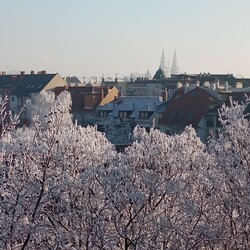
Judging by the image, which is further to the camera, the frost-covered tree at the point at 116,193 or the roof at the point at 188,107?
the roof at the point at 188,107

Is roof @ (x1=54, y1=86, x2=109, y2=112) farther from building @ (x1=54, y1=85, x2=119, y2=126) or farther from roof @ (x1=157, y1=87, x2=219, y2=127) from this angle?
roof @ (x1=157, y1=87, x2=219, y2=127)

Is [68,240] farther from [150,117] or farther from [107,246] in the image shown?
[150,117]

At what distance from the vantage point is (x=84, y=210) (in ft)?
46.8

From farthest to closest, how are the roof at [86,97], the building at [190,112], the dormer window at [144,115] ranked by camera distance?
the roof at [86,97]
the dormer window at [144,115]
the building at [190,112]

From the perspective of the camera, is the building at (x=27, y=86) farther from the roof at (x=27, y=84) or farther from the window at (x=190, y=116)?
the window at (x=190, y=116)

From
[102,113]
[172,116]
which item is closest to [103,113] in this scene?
[102,113]

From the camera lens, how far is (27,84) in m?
77.1

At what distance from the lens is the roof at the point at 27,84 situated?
245 feet

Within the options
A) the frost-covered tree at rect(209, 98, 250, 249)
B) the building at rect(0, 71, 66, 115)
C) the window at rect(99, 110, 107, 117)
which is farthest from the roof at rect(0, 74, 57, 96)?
the frost-covered tree at rect(209, 98, 250, 249)

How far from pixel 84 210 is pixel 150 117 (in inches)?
1726

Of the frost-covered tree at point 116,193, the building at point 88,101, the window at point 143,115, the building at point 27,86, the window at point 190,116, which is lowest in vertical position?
the frost-covered tree at point 116,193

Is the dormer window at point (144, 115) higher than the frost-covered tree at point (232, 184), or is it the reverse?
the dormer window at point (144, 115)

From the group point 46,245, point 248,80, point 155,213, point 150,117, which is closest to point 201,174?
point 155,213

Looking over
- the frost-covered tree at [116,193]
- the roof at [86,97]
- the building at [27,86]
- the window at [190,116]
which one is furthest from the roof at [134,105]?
the frost-covered tree at [116,193]
